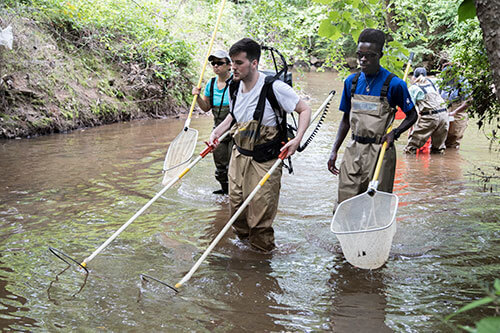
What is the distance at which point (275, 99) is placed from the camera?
4348mm

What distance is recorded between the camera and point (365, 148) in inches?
178

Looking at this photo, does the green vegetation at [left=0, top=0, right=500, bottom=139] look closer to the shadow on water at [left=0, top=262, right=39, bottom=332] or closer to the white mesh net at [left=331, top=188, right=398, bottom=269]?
the white mesh net at [left=331, top=188, right=398, bottom=269]

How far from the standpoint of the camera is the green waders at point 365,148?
4422 mm

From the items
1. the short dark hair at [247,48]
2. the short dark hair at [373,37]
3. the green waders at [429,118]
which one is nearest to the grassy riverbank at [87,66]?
the green waders at [429,118]

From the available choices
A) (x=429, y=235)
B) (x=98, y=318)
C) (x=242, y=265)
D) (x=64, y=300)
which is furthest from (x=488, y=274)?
(x=64, y=300)

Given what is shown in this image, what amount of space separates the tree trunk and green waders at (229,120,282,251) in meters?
2.10

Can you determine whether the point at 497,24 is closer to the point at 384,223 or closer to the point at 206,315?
the point at 384,223

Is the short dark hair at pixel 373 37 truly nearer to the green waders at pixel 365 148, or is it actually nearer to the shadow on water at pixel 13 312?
the green waders at pixel 365 148

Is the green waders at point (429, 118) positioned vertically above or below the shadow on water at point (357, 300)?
above

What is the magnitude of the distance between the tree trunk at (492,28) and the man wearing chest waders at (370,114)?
62.6 inches

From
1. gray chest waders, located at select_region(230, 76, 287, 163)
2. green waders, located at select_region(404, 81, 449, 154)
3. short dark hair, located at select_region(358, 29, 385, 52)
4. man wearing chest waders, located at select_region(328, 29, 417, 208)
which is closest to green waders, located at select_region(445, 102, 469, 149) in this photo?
green waders, located at select_region(404, 81, 449, 154)

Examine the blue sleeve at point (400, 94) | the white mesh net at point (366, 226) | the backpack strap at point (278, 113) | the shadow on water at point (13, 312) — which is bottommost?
the shadow on water at point (13, 312)

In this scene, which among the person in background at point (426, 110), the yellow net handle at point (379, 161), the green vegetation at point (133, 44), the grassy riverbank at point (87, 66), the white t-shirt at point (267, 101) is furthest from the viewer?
the green vegetation at point (133, 44)

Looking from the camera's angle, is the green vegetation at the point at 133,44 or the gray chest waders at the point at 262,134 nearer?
the gray chest waders at the point at 262,134
